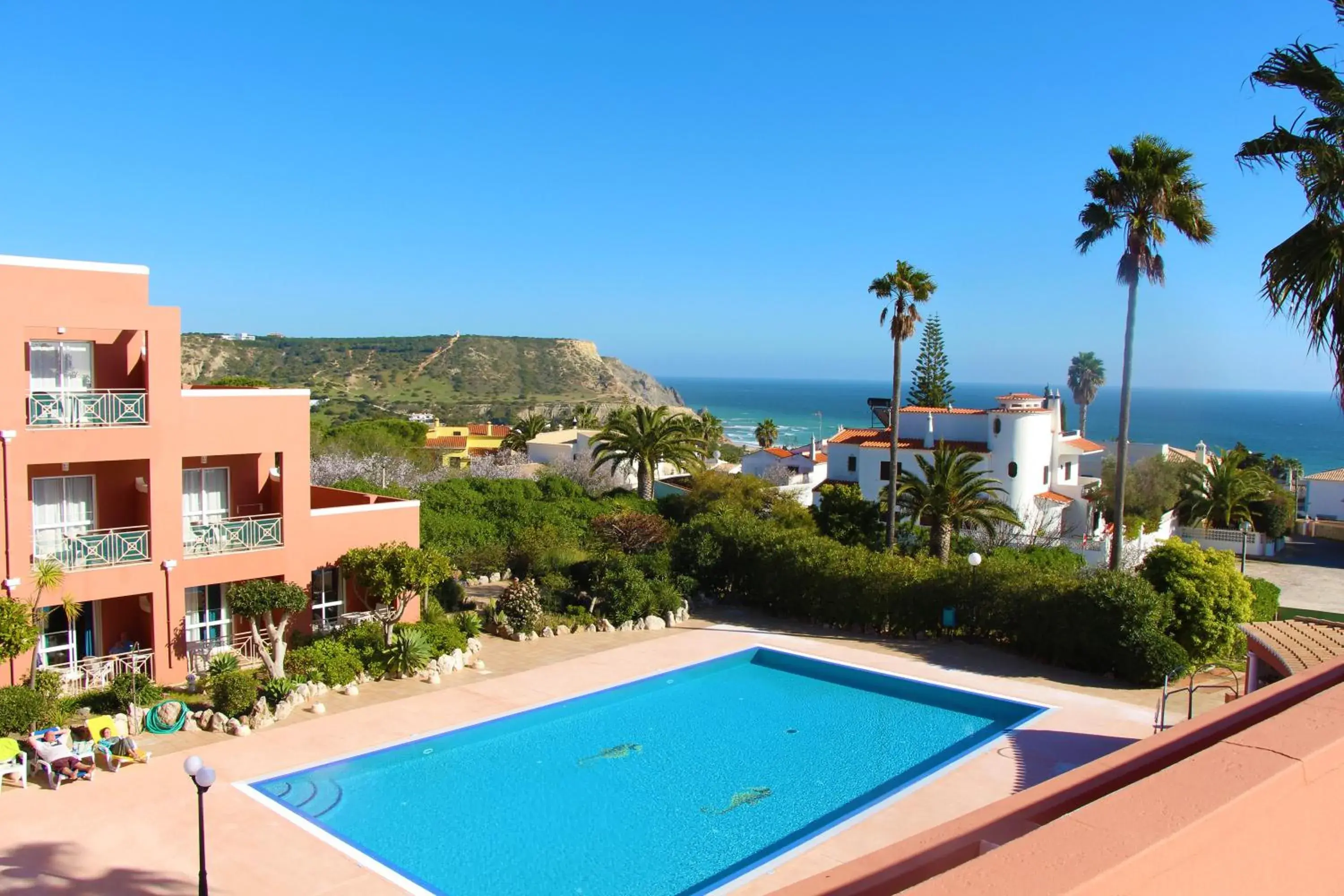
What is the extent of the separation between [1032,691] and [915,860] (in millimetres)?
16047

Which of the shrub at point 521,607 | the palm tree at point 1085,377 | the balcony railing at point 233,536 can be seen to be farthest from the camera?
the palm tree at point 1085,377

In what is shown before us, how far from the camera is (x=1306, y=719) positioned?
111 inches

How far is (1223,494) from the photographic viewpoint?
38.2 metres

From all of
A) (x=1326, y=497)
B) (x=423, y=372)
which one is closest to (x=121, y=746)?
(x=1326, y=497)

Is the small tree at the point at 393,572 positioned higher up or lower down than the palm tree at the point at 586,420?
lower down

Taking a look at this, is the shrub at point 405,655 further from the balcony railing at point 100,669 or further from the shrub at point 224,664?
the balcony railing at point 100,669

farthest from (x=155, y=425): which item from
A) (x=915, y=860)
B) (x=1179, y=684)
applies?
(x=1179, y=684)

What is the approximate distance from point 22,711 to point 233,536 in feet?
15.1

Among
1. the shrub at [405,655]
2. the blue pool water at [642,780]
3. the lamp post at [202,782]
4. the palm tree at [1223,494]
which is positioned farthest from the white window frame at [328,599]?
the palm tree at [1223,494]

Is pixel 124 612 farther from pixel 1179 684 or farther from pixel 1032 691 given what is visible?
pixel 1179 684

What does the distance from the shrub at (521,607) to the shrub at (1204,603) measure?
12176mm

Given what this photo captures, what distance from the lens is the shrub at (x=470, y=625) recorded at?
1994 centimetres

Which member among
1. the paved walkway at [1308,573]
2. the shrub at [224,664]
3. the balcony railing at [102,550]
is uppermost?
the balcony railing at [102,550]

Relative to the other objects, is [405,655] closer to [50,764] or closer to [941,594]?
[50,764]
